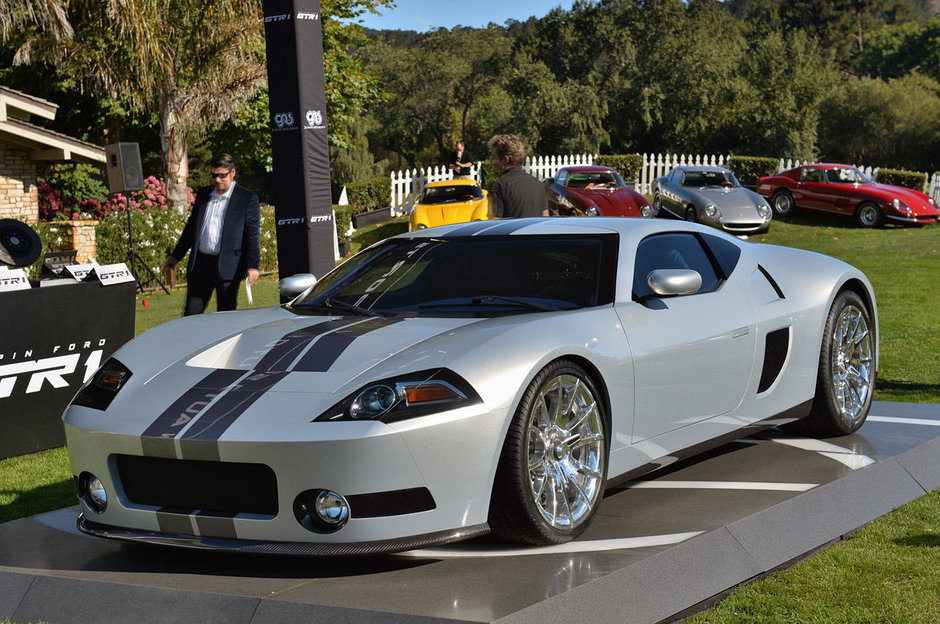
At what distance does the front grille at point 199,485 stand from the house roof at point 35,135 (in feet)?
68.6

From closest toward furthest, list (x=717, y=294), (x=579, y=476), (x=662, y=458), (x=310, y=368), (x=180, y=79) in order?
(x=310, y=368) → (x=579, y=476) → (x=662, y=458) → (x=717, y=294) → (x=180, y=79)

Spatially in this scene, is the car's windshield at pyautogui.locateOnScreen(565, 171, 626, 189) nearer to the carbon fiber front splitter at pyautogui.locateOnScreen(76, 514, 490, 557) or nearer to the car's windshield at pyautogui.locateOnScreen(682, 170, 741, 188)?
the car's windshield at pyautogui.locateOnScreen(682, 170, 741, 188)

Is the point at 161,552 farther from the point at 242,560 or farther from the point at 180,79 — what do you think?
the point at 180,79

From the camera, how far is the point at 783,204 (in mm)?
26672

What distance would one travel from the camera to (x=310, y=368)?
3.86m

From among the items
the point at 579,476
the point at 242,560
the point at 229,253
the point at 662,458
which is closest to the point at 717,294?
the point at 662,458

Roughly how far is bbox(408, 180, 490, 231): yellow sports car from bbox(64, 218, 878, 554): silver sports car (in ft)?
42.0

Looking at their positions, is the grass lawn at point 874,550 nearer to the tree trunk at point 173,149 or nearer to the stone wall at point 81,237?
the stone wall at point 81,237

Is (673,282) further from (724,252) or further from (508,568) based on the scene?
(508,568)

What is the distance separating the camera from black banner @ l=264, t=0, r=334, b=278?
680 cm

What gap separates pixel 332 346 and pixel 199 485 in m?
0.72

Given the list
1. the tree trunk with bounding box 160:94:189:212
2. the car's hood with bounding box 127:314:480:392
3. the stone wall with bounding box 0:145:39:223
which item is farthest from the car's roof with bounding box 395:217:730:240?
the tree trunk with bounding box 160:94:189:212

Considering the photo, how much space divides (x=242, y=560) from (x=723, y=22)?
7793 cm

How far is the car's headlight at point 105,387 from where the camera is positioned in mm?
4078
